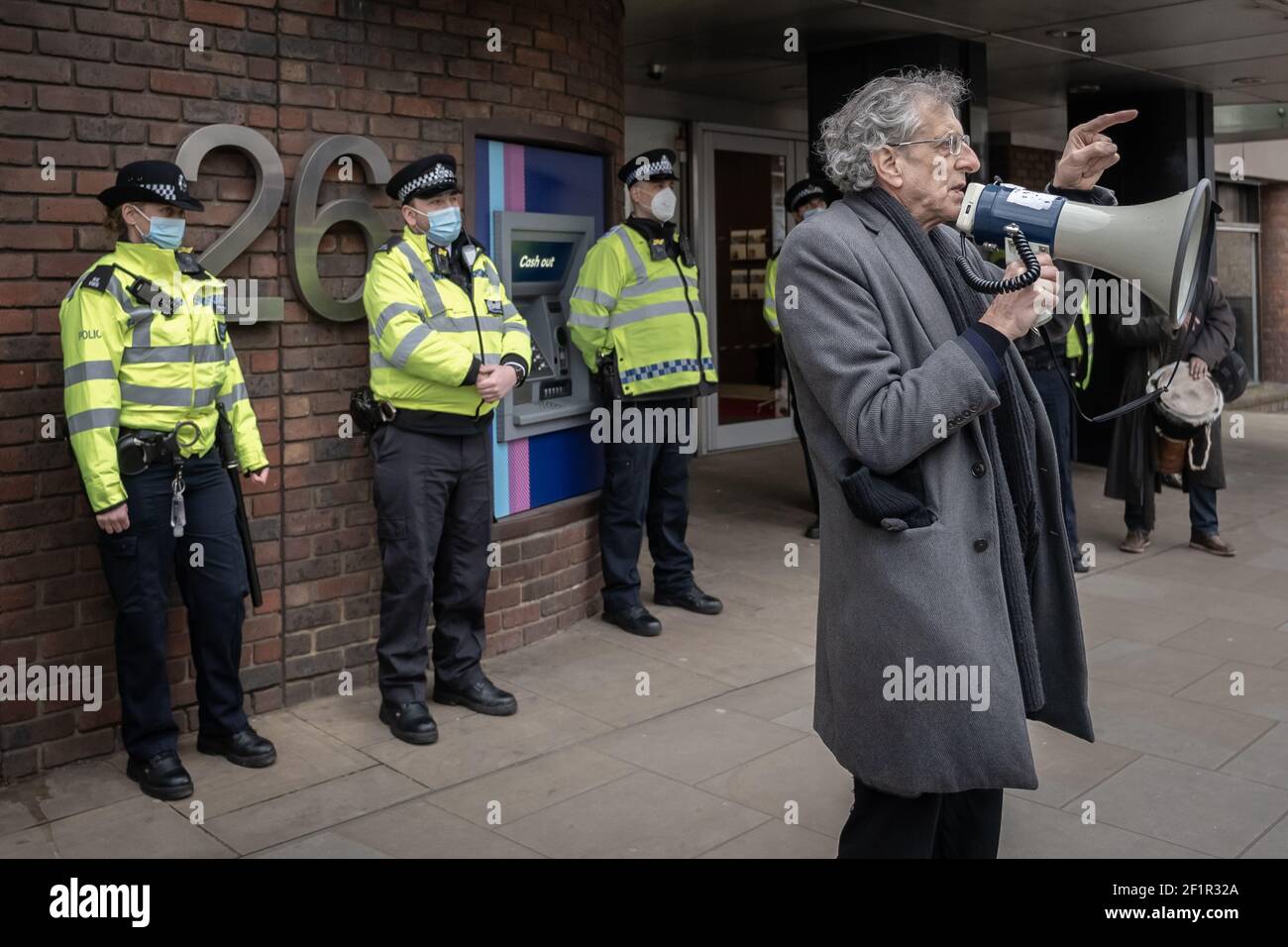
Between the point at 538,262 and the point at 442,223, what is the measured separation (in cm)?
131

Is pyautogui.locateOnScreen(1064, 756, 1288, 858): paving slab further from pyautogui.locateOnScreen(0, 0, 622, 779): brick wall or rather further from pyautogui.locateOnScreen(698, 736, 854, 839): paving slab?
pyautogui.locateOnScreen(0, 0, 622, 779): brick wall

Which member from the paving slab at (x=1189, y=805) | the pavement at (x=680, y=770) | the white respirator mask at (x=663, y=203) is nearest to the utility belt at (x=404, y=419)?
the pavement at (x=680, y=770)

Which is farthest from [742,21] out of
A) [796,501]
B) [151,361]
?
[151,361]

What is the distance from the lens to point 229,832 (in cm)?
404

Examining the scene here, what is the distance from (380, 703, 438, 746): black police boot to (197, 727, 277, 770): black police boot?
44cm

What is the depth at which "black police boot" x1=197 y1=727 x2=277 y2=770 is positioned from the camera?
4.57 metres

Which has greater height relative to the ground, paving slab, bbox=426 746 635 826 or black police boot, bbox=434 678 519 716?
black police boot, bbox=434 678 519 716

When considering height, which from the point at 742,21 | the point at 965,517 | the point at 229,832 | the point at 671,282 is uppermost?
the point at 742,21

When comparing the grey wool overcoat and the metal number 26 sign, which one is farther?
the metal number 26 sign

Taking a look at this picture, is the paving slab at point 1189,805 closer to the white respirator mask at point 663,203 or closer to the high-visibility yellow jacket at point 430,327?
the high-visibility yellow jacket at point 430,327

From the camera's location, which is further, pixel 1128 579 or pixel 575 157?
pixel 1128 579

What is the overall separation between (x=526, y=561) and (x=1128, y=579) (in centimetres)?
353

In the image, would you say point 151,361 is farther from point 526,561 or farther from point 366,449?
point 526,561

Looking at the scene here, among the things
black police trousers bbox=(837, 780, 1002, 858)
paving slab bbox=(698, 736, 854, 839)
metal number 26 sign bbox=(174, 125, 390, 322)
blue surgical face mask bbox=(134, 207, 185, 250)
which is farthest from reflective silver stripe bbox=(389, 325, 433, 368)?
black police trousers bbox=(837, 780, 1002, 858)
